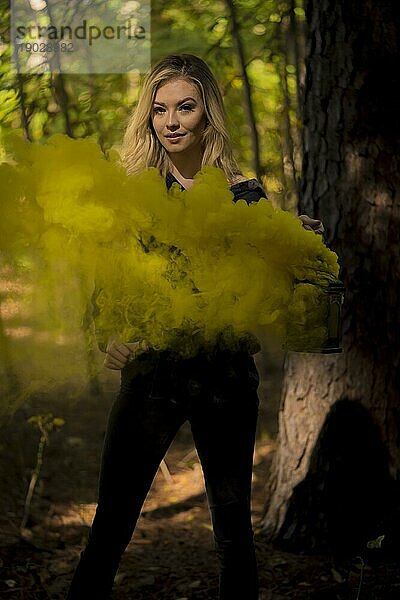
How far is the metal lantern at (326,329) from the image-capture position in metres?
1.42

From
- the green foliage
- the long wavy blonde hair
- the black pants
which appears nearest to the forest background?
the green foliage

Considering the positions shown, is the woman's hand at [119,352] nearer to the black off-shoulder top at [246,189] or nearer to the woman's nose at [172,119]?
the black off-shoulder top at [246,189]

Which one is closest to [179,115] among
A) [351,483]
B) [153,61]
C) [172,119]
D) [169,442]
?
[172,119]

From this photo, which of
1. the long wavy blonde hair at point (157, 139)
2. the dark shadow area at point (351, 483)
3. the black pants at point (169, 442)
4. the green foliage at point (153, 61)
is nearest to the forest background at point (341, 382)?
the dark shadow area at point (351, 483)

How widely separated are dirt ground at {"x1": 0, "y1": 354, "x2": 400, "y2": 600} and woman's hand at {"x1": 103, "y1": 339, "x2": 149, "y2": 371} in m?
0.29

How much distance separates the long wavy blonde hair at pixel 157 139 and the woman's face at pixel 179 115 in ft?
0.05

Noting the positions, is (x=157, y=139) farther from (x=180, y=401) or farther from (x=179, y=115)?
(x=180, y=401)

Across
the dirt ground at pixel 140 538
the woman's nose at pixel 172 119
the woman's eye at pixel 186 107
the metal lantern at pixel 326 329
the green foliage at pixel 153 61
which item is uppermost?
the green foliage at pixel 153 61

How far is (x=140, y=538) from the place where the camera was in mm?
2912

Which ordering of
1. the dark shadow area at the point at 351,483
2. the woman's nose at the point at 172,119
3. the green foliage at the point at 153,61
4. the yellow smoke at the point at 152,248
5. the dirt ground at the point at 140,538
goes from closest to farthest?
1. the yellow smoke at the point at 152,248
2. the woman's nose at the point at 172,119
3. the dirt ground at the point at 140,538
4. the dark shadow area at the point at 351,483
5. the green foliage at the point at 153,61

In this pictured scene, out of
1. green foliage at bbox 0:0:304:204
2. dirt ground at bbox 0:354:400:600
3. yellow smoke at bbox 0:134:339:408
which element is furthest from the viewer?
green foliage at bbox 0:0:304:204

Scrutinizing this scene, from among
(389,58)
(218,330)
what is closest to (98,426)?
(389,58)

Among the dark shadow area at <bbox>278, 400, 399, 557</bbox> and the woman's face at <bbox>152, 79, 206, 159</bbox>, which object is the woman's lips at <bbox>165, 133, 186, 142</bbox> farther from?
the dark shadow area at <bbox>278, 400, 399, 557</bbox>

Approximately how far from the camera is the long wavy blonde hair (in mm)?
1479
